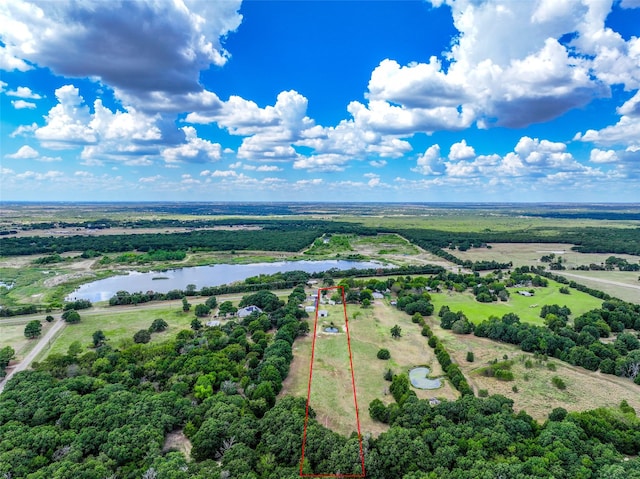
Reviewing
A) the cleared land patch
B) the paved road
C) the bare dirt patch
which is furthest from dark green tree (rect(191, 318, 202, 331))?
the bare dirt patch

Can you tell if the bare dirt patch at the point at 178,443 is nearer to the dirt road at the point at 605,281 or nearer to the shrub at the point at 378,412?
the shrub at the point at 378,412

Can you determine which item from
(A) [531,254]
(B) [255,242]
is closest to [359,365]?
(B) [255,242]

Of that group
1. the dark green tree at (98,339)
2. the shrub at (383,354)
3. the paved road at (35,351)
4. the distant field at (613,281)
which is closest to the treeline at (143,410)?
the dark green tree at (98,339)

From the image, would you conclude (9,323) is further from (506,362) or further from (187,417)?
(506,362)

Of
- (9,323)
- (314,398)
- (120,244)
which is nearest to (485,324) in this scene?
(314,398)

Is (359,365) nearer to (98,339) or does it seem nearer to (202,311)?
(202,311)

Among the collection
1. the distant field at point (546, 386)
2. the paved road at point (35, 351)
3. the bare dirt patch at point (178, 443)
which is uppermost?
the paved road at point (35, 351)
